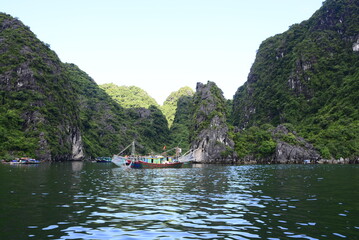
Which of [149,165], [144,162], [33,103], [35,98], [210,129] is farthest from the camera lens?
[210,129]

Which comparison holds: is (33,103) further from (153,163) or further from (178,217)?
(178,217)

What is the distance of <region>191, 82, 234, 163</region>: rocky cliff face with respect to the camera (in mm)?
147000

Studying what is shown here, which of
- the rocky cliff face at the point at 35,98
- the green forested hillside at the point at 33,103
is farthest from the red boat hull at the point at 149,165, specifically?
the rocky cliff face at the point at 35,98

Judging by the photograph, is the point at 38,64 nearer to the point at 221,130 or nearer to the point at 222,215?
the point at 221,130

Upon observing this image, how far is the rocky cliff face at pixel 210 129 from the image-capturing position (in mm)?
147000

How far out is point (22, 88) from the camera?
447ft

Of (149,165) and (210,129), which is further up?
(210,129)

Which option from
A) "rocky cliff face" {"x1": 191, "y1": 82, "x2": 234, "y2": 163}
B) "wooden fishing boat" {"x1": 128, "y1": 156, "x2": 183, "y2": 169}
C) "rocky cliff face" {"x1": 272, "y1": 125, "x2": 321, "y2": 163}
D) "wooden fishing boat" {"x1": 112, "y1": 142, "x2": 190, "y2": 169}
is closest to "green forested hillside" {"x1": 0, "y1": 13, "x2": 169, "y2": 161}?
"wooden fishing boat" {"x1": 112, "y1": 142, "x2": 190, "y2": 169}

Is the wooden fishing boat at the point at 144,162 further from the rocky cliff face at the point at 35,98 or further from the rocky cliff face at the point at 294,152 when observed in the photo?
the rocky cliff face at the point at 294,152

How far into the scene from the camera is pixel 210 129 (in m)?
158

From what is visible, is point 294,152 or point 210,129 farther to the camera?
point 210,129

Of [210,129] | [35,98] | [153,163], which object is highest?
[35,98]

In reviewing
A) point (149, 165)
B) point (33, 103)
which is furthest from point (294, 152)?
point (33, 103)

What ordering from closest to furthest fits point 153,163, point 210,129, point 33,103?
point 153,163, point 33,103, point 210,129
